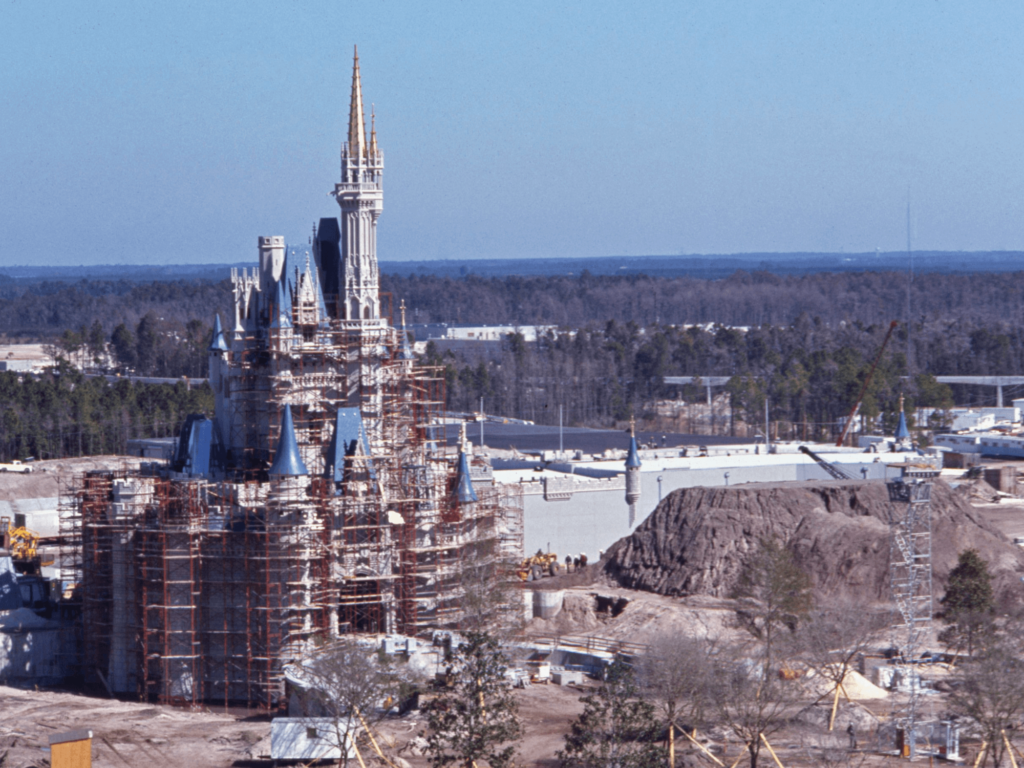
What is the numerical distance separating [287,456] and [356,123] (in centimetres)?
1351

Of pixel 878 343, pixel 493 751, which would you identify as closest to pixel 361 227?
pixel 493 751

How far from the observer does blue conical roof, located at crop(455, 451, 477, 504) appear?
195 feet

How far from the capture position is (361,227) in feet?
196

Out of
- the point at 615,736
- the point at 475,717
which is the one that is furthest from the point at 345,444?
the point at 615,736

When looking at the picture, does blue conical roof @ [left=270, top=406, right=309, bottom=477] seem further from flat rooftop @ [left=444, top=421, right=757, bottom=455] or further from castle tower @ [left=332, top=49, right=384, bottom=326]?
flat rooftop @ [left=444, top=421, right=757, bottom=455]

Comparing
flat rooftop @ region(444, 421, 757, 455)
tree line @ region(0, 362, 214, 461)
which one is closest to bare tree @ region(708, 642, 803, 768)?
flat rooftop @ region(444, 421, 757, 455)

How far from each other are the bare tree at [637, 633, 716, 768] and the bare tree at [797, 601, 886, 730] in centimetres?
421

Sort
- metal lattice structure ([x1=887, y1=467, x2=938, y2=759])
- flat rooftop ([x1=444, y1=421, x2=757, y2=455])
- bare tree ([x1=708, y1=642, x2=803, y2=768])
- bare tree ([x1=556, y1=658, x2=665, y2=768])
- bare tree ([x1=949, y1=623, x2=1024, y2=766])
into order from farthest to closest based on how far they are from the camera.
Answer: flat rooftop ([x1=444, y1=421, x2=757, y2=455]) → metal lattice structure ([x1=887, y1=467, x2=938, y2=759]) → bare tree ([x1=708, y1=642, x2=803, y2=768]) → bare tree ([x1=949, y1=623, x2=1024, y2=766]) → bare tree ([x1=556, y1=658, x2=665, y2=768])

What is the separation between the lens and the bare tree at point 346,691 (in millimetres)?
45875

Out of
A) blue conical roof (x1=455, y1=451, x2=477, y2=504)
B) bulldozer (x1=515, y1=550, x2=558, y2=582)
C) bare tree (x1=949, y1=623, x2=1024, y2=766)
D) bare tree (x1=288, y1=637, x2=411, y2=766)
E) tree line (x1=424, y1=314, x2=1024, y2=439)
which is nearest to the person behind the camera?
bare tree (x1=949, y1=623, x2=1024, y2=766)

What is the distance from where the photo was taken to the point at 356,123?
6116 centimetres

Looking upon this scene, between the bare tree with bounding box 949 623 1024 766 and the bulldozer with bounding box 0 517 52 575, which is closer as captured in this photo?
the bare tree with bounding box 949 623 1024 766

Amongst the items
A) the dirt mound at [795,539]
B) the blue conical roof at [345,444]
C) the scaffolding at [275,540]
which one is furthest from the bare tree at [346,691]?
the dirt mound at [795,539]

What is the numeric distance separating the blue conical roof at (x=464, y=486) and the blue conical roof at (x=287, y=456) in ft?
23.0
